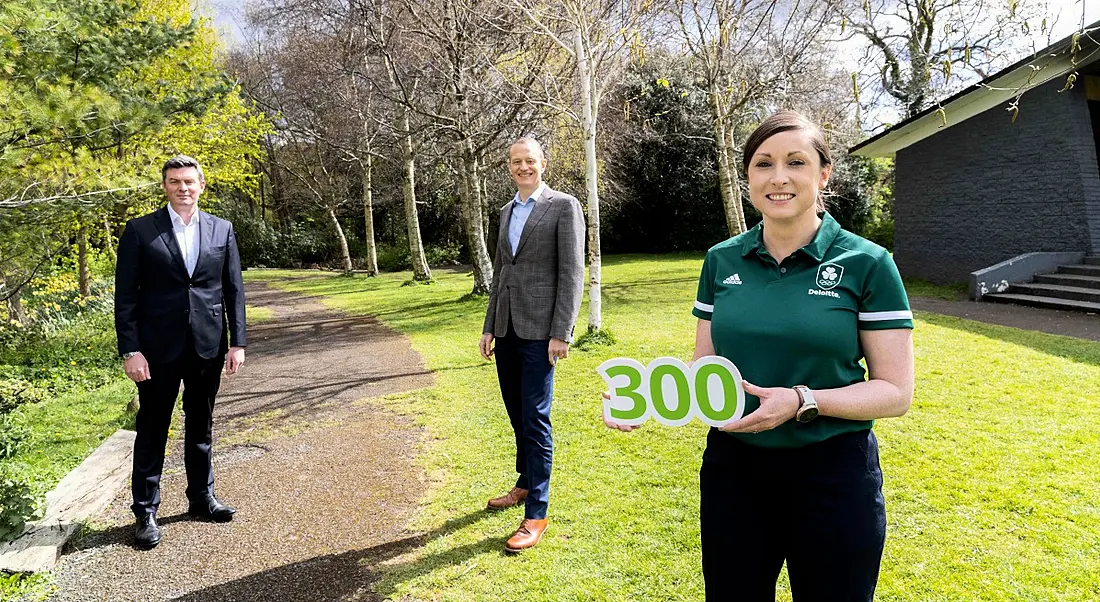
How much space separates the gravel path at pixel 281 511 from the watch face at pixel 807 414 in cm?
244

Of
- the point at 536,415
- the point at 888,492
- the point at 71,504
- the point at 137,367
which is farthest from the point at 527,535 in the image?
the point at 71,504

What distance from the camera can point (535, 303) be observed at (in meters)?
3.60

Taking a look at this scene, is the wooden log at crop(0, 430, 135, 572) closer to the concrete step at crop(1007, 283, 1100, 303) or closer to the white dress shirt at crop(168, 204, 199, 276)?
the white dress shirt at crop(168, 204, 199, 276)

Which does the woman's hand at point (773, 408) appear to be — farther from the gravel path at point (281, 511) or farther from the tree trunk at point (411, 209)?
the tree trunk at point (411, 209)

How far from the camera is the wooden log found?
3.49 metres

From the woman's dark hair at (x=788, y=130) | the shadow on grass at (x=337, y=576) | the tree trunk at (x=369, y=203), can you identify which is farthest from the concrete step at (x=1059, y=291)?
the tree trunk at (x=369, y=203)

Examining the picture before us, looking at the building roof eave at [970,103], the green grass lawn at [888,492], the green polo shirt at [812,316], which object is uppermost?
the building roof eave at [970,103]

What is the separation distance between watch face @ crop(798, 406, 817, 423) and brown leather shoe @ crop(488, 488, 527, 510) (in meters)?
2.73

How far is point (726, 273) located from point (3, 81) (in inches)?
225

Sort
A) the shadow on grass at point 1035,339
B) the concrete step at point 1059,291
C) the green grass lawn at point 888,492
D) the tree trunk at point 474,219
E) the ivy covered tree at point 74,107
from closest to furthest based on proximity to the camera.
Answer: the green grass lawn at point 888,492
the ivy covered tree at point 74,107
the shadow on grass at point 1035,339
the concrete step at point 1059,291
the tree trunk at point 474,219

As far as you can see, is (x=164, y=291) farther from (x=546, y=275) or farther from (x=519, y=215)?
(x=546, y=275)

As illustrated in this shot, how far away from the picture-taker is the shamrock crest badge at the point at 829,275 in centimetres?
164

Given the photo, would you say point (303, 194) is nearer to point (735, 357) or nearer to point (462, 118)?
point (462, 118)

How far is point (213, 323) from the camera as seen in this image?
13.0ft
